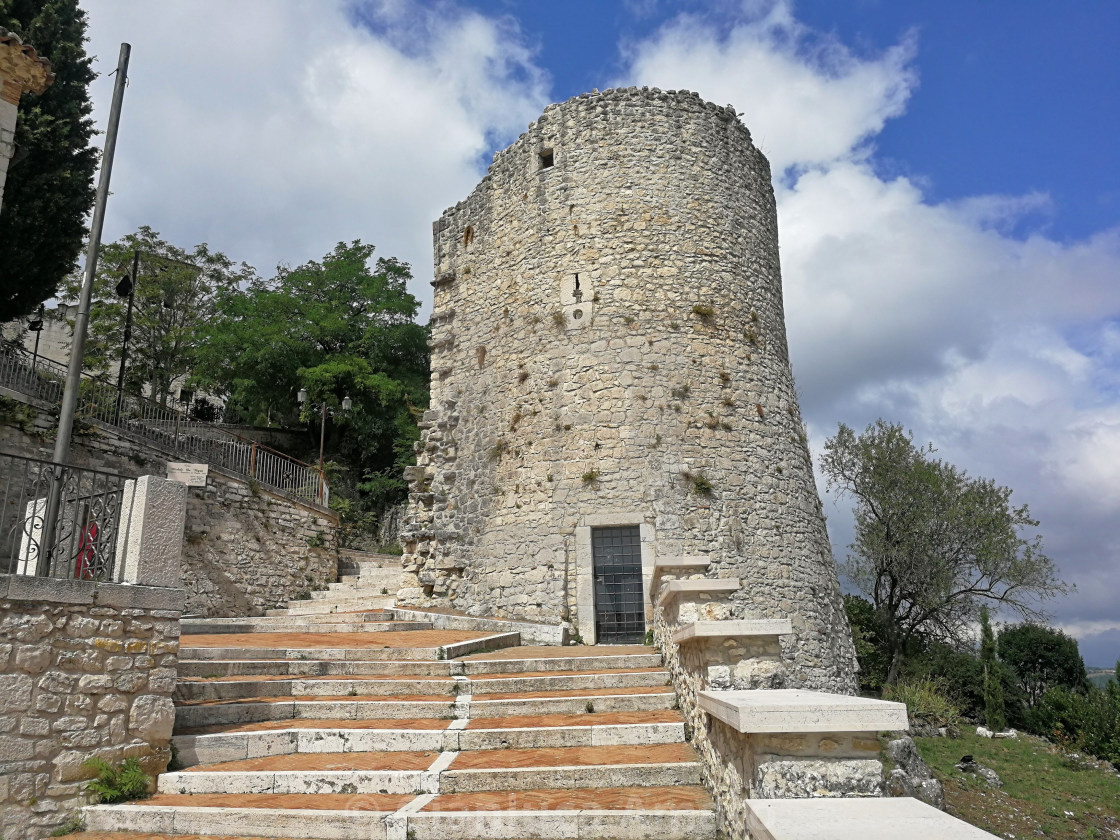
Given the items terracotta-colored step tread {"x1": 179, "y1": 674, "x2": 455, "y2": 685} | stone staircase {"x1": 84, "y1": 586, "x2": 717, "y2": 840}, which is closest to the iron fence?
stone staircase {"x1": 84, "y1": 586, "x2": 717, "y2": 840}

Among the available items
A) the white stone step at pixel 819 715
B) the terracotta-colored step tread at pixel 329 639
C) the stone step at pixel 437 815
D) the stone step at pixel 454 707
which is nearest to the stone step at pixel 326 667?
the terracotta-colored step tread at pixel 329 639

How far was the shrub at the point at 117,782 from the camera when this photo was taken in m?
4.88

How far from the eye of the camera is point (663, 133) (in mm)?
14172

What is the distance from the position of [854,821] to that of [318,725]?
473 centimetres

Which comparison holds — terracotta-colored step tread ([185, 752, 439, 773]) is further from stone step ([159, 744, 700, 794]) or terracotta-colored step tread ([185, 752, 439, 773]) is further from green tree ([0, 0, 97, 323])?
green tree ([0, 0, 97, 323])

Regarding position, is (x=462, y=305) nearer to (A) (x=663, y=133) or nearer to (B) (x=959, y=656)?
(A) (x=663, y=133)

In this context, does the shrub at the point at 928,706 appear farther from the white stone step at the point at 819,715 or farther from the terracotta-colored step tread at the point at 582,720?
the white stone step at the point at 819,715

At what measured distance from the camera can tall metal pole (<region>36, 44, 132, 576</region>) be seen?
5.23 meters

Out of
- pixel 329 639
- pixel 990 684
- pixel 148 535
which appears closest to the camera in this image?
pixel 148 535

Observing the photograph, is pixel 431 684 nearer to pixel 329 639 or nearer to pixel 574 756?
pixel 574 756

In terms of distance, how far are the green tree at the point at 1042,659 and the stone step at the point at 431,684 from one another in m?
27.7

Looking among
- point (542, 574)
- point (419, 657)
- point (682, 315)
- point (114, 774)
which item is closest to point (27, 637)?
point (114, 774)

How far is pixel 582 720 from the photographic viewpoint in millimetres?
6090

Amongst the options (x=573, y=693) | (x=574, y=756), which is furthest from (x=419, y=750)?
(x=573, y=693)
